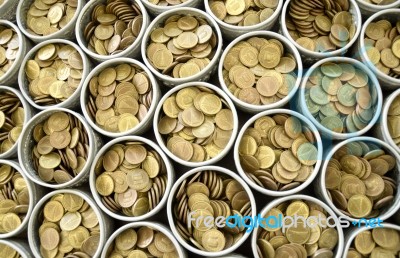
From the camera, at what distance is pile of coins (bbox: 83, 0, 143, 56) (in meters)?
1.06

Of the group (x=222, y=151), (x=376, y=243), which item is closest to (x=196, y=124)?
(x=222, y=151)

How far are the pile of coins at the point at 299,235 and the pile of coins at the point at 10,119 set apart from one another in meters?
0.75

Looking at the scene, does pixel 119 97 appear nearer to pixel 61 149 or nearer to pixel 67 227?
pixel 61 149

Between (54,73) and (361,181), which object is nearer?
(361,181)

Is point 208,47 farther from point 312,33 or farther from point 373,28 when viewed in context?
point 373,28

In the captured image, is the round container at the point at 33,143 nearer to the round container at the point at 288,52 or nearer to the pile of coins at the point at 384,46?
the round container at the point at 288,52

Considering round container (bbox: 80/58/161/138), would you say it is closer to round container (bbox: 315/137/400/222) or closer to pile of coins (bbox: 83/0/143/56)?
pile of coins (bbox: 83/0/143/56)

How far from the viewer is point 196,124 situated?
98 centimetres

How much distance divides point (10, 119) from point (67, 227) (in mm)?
371

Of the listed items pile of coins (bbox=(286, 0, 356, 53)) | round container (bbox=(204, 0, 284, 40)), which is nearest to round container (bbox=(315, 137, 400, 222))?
pile of coins (bbox=(286, 0, 356, 53))

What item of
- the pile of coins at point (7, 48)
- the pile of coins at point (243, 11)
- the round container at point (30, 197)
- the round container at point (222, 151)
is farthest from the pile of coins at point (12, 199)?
the pile of coins at point (243, 11)

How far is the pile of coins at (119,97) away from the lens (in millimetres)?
1012

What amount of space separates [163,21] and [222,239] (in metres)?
0.64

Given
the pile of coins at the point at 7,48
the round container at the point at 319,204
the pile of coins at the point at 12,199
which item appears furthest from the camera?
the pile of coins at the point at 7,48
